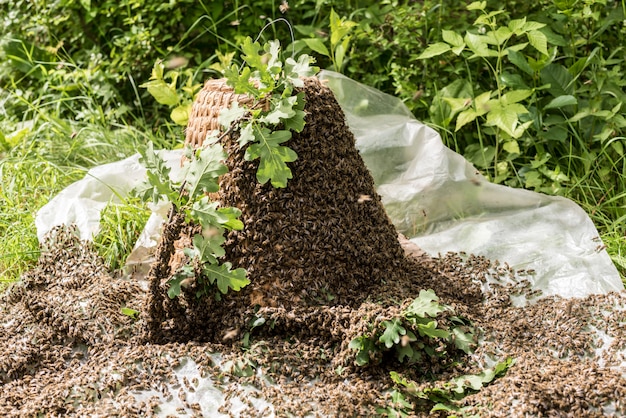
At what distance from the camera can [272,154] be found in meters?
2.60

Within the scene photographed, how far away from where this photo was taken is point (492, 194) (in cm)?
359

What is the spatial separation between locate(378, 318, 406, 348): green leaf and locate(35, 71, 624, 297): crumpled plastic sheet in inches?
37.5

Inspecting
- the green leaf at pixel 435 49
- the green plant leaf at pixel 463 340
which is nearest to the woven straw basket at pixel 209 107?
the green plant leaf at pixel 463 340

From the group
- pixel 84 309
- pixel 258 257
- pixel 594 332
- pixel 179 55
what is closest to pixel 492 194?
pixel 594 332

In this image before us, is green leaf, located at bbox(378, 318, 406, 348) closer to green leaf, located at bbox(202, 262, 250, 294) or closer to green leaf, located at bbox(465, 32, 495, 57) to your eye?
green leaf, located at bbox(202, 262, 250, 294)

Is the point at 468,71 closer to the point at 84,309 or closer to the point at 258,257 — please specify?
the point at 258,257

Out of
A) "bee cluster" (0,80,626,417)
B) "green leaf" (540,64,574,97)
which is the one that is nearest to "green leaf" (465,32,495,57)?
"green leaf" (540,64,574,97)

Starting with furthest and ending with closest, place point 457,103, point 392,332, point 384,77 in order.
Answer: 1. point 384,77
2. point 457,103
3. point 392,332

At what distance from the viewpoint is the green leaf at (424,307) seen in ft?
8.18

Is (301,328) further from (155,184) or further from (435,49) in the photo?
(435,49)

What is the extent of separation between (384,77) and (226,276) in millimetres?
2100

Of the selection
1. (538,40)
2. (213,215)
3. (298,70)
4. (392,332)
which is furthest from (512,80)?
(213,215)

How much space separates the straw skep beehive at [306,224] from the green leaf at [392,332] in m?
0.29

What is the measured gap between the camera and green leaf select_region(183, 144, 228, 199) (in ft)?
8.38
